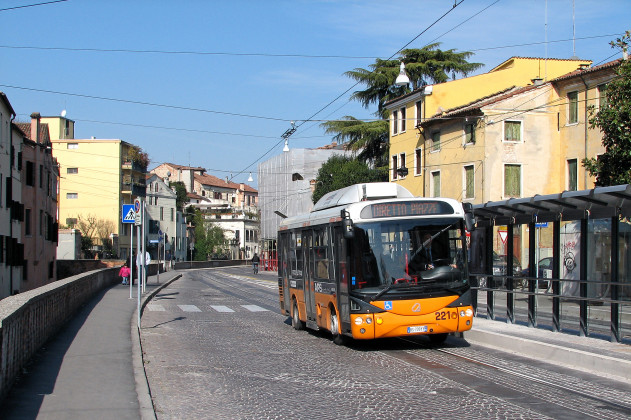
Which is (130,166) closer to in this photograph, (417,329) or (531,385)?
(417,329)

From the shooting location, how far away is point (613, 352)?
12.1m

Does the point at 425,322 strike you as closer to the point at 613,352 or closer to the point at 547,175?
the point at 613,352

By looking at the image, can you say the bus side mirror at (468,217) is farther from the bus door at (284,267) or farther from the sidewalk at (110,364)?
the bus door at (284,267)

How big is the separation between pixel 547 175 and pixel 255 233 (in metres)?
101

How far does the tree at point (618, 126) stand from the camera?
21375mm

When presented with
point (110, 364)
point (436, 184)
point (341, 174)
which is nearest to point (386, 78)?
point (436, 184)

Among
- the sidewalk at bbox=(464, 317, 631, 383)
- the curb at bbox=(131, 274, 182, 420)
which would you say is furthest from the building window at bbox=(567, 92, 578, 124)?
the curb at bbox=(131, 274, 182, 420)

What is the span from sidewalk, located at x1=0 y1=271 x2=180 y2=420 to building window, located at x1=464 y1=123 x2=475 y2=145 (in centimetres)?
2956

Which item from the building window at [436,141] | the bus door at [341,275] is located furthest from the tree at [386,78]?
the bus door at [341,275]

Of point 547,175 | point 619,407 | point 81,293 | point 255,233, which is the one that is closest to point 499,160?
point 547,175

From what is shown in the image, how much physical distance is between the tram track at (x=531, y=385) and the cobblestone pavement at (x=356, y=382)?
0.04 feet

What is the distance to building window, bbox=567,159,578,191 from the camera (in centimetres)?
3928

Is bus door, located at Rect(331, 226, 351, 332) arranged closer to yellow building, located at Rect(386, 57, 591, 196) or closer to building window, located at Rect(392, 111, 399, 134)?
yellow building, located at Rect(386, 57, 591, 196)

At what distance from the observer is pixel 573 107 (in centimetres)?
3928
